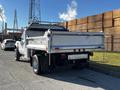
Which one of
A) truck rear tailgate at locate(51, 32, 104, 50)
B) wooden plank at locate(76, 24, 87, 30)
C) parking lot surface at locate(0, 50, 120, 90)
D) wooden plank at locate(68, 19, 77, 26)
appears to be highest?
wooden plank at locate(68, 19, 77, 26)

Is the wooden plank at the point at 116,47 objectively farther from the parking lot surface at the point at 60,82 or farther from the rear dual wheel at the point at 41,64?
the rear dual wheel at the point at 41,64

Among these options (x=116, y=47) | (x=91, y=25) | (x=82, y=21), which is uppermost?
(x=82, y=21)

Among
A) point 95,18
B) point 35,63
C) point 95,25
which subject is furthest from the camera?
point 95,18

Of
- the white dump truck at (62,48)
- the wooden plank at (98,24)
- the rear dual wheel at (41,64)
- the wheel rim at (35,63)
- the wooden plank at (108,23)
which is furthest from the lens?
the wooden plank at (98,24)

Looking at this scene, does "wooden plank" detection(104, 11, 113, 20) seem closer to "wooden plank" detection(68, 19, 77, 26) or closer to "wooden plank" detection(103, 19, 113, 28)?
"wooden plank" detection(103, 19, 113, 28)

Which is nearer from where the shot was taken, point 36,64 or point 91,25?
point 36,64

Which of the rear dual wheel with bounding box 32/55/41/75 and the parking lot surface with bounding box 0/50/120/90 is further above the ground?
the rear dual wheel with bounding box 32/55/41/75

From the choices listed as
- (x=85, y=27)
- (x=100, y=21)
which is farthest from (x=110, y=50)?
(x=85, y=27)

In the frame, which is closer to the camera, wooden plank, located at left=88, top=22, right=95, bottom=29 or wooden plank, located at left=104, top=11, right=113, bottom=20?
wooden plank, located at left=104, top=11, right=113, bottom=20

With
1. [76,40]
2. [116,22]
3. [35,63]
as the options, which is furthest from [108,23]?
[35,63]

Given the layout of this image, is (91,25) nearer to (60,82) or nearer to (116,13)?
(116,13)

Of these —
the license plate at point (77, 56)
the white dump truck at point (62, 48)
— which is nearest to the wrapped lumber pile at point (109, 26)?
the white dump truck at point (62, 48)

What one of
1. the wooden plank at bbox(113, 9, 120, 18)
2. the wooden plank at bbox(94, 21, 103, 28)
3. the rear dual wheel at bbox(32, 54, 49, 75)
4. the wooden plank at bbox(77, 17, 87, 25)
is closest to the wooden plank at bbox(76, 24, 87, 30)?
the wooden plank at bbox(77, 17, 87, 25)

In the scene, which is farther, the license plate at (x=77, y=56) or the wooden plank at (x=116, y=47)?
the wooden plank at (x=116, y=47)
